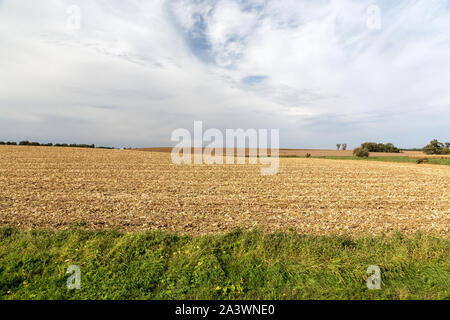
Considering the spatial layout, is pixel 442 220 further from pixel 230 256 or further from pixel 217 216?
pixel 230 256

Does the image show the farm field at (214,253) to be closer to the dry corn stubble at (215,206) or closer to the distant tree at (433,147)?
the dry corn stubble at (215,206)

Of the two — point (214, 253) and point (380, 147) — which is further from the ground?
point (380, 147)

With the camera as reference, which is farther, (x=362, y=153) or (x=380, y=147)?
(x=380, y=147)

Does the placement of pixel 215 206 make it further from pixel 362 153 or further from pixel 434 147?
pixel 434 147

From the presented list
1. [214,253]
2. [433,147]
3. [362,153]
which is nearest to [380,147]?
[433,147]

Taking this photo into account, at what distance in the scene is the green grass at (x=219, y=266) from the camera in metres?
5.30

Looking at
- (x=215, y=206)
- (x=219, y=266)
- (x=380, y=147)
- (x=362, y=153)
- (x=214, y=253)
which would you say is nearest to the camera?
(x=219, y=266)

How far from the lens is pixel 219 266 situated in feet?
19.8

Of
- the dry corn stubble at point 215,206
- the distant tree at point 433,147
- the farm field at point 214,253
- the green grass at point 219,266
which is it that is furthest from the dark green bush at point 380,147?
the green grass at point 219,266

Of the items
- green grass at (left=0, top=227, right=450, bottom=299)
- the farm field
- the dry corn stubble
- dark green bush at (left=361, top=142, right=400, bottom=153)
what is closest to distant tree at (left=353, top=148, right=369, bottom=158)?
dark green bush at (left=361, top=142, right=400, bottom=153)

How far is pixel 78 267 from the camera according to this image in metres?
5.88

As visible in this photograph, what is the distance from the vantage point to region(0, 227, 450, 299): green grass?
17.4 ft

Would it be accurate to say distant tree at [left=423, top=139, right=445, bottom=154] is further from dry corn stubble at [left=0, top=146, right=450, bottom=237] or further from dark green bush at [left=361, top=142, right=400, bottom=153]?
dry corn stubble at [left=0, top=146, right=450, bottom=237]
